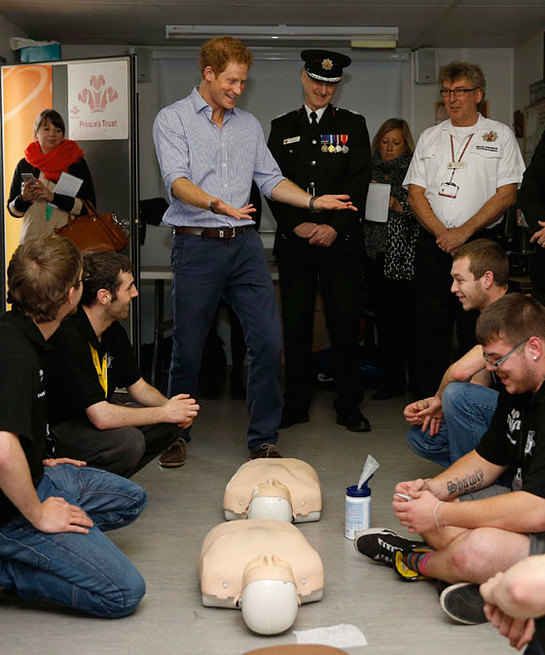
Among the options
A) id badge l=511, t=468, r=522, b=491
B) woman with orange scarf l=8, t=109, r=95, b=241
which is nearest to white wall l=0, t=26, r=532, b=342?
woman with orange scarf l=8, t=109, r=95, b=241

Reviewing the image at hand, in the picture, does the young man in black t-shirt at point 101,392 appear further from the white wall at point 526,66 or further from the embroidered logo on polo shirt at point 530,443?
the white wall at point 526,66

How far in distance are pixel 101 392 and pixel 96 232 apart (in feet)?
7.72

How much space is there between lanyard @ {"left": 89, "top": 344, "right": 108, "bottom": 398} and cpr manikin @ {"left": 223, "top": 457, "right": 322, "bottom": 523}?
540mm

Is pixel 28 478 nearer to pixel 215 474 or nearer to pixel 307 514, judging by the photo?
pixel 307 514

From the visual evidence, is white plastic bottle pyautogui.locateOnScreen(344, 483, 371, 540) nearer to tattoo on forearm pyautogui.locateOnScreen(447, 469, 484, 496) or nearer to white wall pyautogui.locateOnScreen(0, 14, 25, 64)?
tattoo on forearm pyautogui.locateOnScreen(447, 469, 484, 496)

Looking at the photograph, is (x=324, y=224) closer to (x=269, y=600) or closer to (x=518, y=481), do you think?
(x=518, y=481)

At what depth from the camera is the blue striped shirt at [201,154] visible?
3.62 m

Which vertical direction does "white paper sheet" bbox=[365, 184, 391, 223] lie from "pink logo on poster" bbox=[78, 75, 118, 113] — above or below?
below

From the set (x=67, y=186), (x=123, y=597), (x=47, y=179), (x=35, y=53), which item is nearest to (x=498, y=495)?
(x=123, y=597)

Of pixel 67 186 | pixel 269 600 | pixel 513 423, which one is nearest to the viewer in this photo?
pixel 269 600

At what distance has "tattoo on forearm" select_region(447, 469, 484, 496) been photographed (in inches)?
96.1

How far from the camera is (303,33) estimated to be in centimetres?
Answer: 589

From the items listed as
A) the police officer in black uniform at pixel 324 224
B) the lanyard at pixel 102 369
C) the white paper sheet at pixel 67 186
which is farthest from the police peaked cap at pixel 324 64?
the lanyard at pixel 102 369

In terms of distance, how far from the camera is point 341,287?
168 inches
